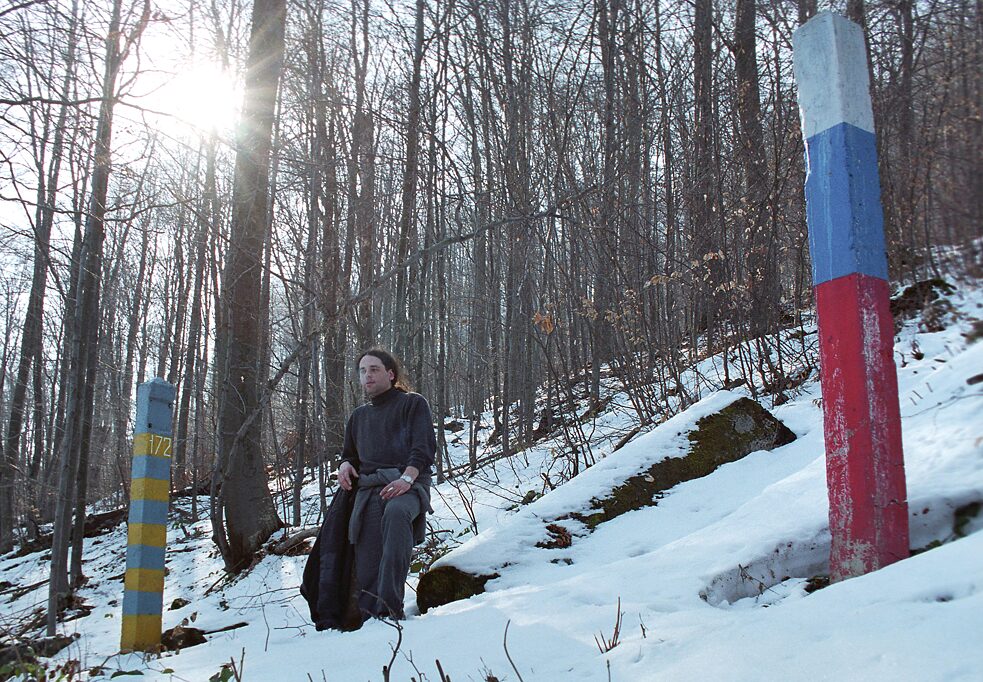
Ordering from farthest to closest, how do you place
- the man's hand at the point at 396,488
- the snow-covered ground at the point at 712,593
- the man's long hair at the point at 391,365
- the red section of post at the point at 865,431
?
the man's long hair at the point at 391,365 → the man's hand at the point at 396,488 → the red section of post at the point at 865,431 → the snow-covered ground at the point at 712,593

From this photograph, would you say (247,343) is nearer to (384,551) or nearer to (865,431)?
(384,551)

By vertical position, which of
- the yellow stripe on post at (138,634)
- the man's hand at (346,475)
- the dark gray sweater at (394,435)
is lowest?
the yellow stripe on post at (138,634)

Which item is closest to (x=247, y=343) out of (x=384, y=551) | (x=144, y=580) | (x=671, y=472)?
(x=144, y=580)

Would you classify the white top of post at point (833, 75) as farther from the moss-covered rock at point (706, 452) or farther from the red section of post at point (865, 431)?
the moss-covered rock at point (706, 452)

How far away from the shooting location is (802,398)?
18.6 feet

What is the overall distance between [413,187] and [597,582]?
726cm

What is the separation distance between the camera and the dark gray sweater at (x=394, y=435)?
12.8 feet

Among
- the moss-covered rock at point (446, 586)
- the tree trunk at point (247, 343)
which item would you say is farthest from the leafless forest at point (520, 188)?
the moss-covered rock at point (446, 586)

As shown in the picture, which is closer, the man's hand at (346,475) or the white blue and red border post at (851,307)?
the white blue and red border post at (851,307)

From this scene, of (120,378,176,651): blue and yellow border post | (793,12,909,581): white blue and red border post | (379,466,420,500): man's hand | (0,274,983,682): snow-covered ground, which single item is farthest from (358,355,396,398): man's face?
(793,12,909,581): white blue and red border post

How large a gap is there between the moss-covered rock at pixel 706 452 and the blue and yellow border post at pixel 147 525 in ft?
7.83

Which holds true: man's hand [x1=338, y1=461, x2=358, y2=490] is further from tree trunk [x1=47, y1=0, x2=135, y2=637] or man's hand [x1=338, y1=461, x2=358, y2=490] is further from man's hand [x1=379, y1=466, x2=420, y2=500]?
tree trunk [x1=47, y1=0, x2=135, y2=637]

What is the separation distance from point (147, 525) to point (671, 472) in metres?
3.09

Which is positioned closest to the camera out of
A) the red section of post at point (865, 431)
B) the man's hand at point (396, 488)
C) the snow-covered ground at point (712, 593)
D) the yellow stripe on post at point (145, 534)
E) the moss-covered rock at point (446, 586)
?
the snow-covered ground at point (712, 593)
